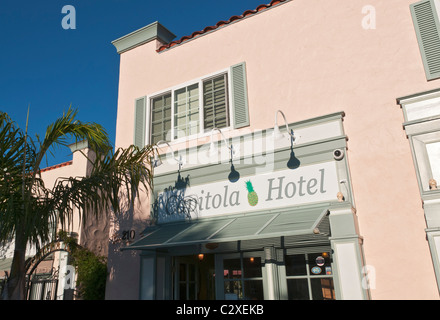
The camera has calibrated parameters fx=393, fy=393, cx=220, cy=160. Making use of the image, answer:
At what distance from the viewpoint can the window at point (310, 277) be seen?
22.7 ft

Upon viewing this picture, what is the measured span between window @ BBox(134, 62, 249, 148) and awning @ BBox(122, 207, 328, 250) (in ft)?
7.36

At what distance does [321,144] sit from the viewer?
7582 mm

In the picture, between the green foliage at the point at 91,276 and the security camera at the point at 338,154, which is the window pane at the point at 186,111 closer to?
the security camera at the point at 338,154

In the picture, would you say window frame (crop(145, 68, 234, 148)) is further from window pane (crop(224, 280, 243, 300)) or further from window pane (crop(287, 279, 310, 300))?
window pane (crop(287, 279, 310, 300))

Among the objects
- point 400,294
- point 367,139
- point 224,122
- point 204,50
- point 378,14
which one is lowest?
point 400,294

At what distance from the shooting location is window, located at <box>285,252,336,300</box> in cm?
691

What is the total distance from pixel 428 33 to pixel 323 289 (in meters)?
5.04

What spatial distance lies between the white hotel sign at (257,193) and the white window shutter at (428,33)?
242cm

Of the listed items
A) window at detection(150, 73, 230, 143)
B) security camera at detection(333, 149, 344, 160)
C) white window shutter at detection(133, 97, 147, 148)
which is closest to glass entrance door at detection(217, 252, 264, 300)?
security camera at detection(333, 149, 344, 160)

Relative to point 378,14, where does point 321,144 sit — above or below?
below

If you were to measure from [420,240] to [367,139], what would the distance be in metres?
1.99

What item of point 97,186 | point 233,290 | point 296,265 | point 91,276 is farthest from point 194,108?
point 91,276

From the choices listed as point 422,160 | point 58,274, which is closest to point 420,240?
point 422,160

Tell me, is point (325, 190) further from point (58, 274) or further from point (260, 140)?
point (58, 274)
